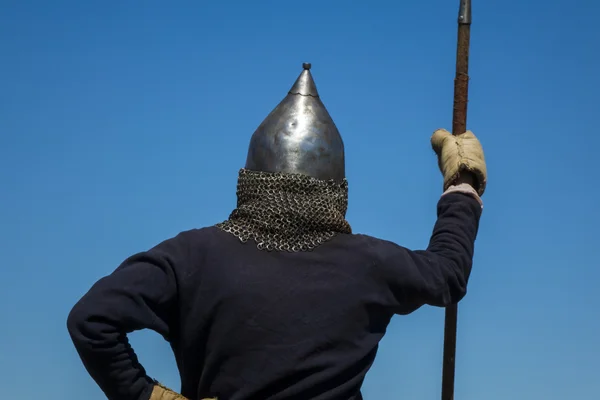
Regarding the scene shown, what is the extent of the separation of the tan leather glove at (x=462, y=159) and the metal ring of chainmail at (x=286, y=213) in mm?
777

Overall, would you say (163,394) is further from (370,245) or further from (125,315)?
(370,245)

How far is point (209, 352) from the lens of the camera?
14.9ft

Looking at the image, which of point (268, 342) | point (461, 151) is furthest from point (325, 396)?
point (461, 151)

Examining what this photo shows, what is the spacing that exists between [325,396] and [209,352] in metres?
0.61

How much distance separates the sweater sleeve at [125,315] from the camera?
430 cm

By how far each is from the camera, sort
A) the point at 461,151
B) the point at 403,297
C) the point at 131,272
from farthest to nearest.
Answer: the point at 461,151 → the point at 403,297 → the point at 131,272

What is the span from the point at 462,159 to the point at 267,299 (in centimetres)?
153

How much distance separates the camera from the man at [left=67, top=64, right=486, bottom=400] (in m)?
4.43

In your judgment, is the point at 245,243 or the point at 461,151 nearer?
the point at 245,243

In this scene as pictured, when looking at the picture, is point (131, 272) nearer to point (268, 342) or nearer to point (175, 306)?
point (175, 306)

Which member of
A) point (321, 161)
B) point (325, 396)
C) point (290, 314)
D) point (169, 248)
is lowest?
point (325, 396)

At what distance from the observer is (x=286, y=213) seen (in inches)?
184

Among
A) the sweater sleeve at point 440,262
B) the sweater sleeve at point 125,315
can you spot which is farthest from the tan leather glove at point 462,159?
the sweater sleeve at point 125,315

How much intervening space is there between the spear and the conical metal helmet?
1.13 m
